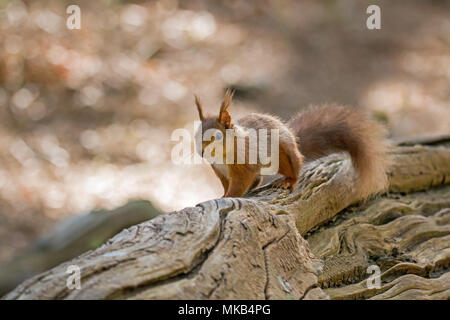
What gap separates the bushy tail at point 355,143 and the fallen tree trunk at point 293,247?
7 centimetres

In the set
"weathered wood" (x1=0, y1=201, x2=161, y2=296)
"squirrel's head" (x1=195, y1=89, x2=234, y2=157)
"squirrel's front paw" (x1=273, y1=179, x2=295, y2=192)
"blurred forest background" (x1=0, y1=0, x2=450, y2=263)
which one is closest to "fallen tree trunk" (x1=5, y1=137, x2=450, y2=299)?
"squirrel's front paw" (x1=273, y1=179, x2=295, y2=192)

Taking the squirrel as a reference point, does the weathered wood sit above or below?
below

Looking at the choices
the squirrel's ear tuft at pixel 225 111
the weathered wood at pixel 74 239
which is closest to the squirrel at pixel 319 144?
the squirrel's ear tuft at pixel 225 111

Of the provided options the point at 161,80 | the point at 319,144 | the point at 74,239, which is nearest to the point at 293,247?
the point at 319,144

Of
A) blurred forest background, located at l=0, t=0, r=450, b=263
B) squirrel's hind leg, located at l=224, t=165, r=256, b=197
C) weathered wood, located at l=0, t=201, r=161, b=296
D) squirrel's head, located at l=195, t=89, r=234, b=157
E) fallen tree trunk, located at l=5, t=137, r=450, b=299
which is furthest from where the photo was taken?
blurred forest background, located at l=0, t=0, r=450, b=263

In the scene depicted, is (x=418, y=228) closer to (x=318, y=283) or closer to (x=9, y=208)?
(x=318, y=283)

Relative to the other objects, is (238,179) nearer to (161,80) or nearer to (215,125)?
(215,125)

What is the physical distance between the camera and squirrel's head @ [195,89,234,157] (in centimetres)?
211

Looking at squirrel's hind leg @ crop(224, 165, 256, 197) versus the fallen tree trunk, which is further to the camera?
squirrel's hind leg @ crop(224, 165, 256, 197)

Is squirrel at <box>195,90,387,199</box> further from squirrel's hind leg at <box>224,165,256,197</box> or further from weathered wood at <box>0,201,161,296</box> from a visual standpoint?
weathered wood at <box>0,201,161,296</box>

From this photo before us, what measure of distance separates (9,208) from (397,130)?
3553 millimetres

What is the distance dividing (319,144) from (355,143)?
164 millimetres

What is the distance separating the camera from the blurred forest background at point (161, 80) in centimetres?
465

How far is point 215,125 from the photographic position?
2145 millimetres
